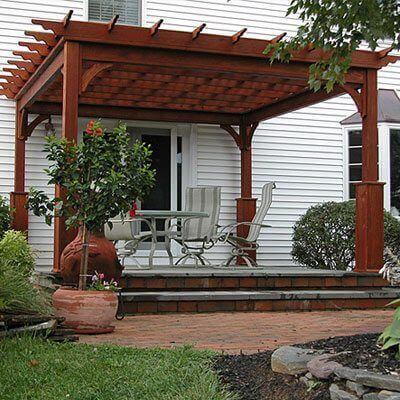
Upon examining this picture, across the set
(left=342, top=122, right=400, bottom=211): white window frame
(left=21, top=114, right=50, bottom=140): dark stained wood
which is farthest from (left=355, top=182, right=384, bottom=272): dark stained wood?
(left=21, top=114, right=50, bottom=140): dark stained wood

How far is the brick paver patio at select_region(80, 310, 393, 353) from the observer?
544 centimetres

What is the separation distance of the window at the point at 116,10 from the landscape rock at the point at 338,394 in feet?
29.0

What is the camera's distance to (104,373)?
4121mm

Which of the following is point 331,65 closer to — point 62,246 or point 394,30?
point 394,30

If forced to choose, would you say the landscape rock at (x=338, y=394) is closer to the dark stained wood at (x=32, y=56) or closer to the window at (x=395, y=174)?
the dark stained wood at (x=32, y=56)

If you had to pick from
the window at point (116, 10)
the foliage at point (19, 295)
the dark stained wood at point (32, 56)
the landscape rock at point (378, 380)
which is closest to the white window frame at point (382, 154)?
the window at point (116, 10)

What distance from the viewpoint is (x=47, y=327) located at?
5301mm

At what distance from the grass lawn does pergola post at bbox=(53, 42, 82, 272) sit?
2.71 meters

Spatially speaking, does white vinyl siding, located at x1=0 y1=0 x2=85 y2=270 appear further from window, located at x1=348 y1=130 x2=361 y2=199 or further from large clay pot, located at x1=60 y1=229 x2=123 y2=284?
window, located at x1=348 y1=130 x2=361 y2=199

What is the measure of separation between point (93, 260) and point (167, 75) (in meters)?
3.40

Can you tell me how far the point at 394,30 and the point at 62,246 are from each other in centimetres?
414

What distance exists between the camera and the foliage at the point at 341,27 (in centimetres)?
435

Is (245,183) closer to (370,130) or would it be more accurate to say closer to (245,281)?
(370,130)

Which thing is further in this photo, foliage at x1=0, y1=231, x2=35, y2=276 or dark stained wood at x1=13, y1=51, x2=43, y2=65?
dark stained wood at x1=13, y1=51, x2=43, y2=65
